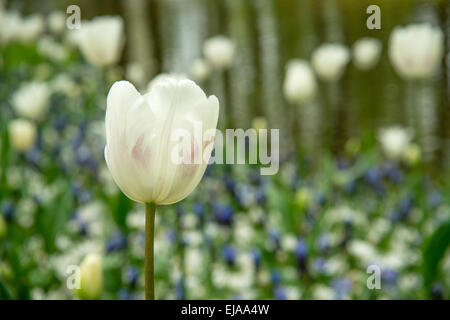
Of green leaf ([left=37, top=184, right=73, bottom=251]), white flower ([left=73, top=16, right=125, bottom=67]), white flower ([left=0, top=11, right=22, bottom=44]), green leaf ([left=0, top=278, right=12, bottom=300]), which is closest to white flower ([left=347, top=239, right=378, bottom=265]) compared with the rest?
green leaf ([left=37, top=184, right=73, bottom=251])

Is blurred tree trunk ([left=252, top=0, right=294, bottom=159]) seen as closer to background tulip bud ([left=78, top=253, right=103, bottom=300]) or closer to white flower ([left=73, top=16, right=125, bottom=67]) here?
white flower ([left=73, top=16, right=125, bottom=67])

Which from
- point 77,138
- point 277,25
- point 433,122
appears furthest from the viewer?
point 277,25

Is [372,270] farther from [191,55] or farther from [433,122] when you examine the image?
[191,55]

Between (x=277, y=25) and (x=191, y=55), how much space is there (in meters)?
2.15

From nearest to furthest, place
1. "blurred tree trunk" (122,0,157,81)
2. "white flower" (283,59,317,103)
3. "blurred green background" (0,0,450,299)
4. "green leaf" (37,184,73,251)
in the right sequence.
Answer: "blurred green background" (0,0,450,299) → "green leaf" (37,184,73,251) → "white flower" (283,59,317,103) → "blurred tree trunk" (122,0,157,81)

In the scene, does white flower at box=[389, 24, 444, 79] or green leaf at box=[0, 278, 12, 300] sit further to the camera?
white flower at box=[389, 24, 444, 79]

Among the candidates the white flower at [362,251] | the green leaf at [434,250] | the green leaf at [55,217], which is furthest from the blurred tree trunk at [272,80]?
the green leaf at [434,250]

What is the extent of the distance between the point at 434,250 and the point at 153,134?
2.09 feet

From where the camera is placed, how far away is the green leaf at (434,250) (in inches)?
39.8

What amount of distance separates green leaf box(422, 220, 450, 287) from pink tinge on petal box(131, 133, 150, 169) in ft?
1.89

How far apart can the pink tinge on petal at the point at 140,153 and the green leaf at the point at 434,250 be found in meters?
0.58

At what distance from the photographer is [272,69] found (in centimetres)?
552

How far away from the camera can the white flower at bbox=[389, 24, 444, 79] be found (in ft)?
4.97

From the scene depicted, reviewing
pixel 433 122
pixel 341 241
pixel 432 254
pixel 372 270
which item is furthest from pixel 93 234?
pixel 433 122
